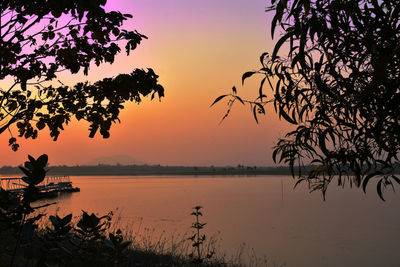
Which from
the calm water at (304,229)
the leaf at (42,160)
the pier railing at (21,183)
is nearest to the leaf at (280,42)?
the leaf at (42,160)

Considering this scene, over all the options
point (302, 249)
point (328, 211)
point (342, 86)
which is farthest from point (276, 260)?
point (328, 211)

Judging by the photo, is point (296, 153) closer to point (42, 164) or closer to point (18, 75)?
point (42, 164)

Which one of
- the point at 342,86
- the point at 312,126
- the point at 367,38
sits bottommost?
the point at 312,126

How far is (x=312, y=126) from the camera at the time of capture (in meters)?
3.90

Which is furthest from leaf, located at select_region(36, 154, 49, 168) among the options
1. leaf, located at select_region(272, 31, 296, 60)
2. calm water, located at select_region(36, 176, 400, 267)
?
calm water, located at select_region(36, 176, 400, 267)

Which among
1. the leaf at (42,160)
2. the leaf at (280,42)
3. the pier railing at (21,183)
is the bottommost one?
the pier railing at (21,183)

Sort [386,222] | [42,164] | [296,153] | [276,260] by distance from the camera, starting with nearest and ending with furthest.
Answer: [42,164] → [296,153] → [276,260] → [386,222]

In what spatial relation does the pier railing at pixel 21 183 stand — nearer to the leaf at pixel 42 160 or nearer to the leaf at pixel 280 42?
the leaf at pixel 42 160

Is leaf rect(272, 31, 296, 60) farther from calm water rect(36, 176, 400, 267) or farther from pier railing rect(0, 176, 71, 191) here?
pier railing rect(0, 176, 71, 191)

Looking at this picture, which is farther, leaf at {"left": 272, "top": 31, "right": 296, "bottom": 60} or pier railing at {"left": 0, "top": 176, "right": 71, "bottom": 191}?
pier railing at {"left": 0, "top": 176, "right": 71, "bottom": 191}

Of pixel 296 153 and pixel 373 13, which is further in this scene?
pixel 296 153

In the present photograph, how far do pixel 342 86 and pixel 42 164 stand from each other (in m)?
2.92

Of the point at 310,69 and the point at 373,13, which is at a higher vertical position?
the point at 373,13

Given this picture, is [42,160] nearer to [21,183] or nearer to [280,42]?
[280,42]
